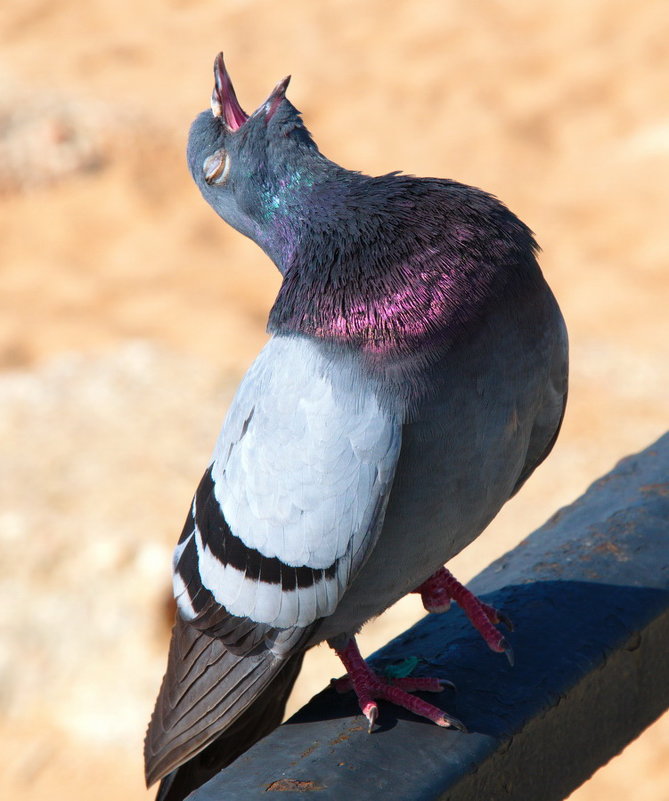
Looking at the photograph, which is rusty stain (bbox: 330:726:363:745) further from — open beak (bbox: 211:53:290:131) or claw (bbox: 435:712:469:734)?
open beak (bbox: 211:53:290:131)

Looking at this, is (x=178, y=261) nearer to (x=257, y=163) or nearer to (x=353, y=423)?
(x=257, y=163)

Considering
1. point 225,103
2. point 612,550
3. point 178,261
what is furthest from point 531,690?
point 178,261

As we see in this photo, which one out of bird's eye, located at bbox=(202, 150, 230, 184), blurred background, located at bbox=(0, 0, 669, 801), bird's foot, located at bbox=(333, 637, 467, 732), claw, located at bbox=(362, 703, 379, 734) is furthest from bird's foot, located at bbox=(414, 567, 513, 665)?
blurred background, located at bbox=(0, 0, 669, 801)

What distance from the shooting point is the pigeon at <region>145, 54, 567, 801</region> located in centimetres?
167

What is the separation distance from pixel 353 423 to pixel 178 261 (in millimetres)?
4431

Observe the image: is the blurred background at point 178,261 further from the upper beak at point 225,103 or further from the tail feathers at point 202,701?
the upper beak at point 225,103

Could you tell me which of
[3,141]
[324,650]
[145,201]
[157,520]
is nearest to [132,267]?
[145,201]

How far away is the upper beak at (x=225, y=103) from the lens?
6.81 ft

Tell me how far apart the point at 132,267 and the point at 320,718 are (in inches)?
176

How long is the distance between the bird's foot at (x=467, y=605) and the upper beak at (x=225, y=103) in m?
0.88

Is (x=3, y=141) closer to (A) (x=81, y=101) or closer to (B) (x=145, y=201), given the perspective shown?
(A) (x=81, y=101)

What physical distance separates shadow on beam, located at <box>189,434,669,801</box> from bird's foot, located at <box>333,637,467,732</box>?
16 millimetres

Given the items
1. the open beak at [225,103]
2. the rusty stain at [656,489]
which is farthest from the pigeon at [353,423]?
the rusty stain at [656,489]

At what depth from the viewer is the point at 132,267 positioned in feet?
19.4
